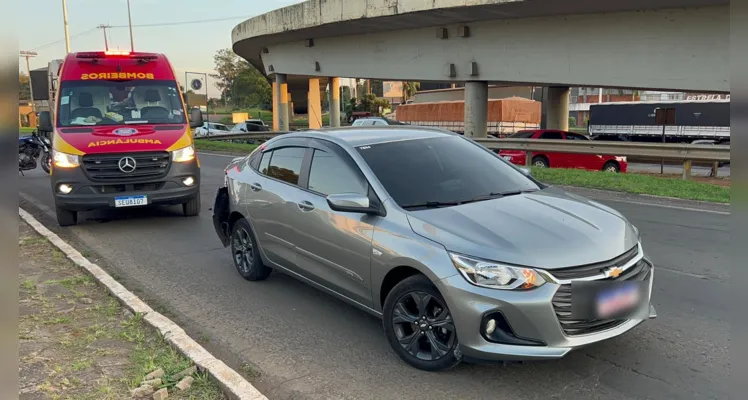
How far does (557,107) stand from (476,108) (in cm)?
1032

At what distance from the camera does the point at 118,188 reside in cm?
870

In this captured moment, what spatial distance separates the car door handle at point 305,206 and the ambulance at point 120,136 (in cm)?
470

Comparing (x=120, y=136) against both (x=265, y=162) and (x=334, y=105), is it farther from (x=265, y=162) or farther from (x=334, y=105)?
(x=334, y=105)

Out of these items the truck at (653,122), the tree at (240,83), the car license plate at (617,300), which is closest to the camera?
the car license plate at (617,300)

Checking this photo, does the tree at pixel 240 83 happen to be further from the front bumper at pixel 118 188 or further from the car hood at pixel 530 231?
the car hood at pixel 530 231

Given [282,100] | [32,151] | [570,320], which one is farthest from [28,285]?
[282,100]

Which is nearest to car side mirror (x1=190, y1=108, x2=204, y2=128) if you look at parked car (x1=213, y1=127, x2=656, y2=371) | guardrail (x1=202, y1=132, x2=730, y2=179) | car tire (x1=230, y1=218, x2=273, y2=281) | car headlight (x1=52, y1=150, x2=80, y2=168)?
car headlight (x1=52, y1=150, x2=80, y2=168)

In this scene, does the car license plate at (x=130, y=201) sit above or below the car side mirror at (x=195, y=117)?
below

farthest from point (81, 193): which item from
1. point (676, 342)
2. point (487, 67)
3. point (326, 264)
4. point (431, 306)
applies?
point (487, 67)

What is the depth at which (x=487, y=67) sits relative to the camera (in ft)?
57.1

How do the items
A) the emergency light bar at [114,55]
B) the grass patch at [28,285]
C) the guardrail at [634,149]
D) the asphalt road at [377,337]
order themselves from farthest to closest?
the guardrail at [634,149], the emergency light bar at [114,55], the grass patch at [28,285], the asphalt road at [377,337]

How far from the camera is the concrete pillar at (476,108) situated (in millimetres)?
18183

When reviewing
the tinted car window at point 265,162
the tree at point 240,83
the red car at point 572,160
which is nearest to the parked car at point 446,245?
the tinted car window at point 265,162

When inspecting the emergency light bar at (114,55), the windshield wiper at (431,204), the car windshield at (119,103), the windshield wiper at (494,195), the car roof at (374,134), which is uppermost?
the emergency light bar at (114,55)
